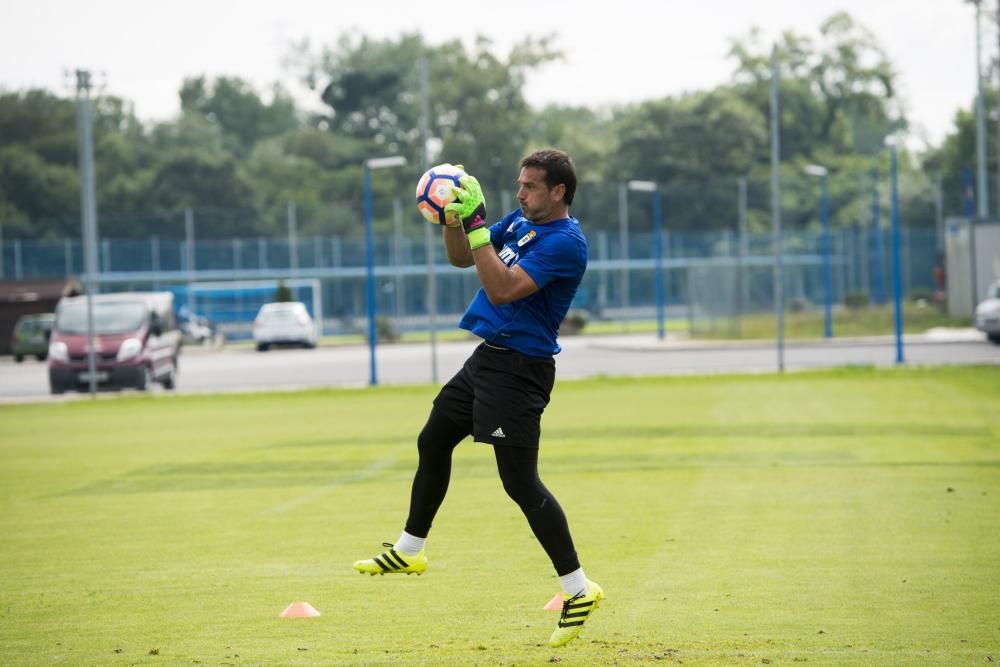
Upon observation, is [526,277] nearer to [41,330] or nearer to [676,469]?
[676,469]

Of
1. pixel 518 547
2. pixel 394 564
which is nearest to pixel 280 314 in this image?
pixel 518 547

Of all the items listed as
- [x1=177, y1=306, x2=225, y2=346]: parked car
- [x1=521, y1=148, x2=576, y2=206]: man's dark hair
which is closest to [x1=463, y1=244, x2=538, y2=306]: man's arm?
[x1=521, y1=148, x2=576, y2=206]: man's dark hair

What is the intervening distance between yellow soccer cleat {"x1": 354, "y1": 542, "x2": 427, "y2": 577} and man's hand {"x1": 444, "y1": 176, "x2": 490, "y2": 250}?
5.38 feet

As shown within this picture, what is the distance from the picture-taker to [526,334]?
676 centimetres

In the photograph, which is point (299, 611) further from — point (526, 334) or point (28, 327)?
point (28, 327)

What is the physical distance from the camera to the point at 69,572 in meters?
9.04

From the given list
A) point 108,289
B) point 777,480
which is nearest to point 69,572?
point 777,480

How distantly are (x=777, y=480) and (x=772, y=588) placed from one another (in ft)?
18.1

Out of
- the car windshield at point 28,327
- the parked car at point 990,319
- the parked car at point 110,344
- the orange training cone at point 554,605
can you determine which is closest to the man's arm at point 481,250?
the orange training cone at point 554,605

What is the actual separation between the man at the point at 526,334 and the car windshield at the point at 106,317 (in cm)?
2533

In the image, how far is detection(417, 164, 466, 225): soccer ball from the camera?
6500mm

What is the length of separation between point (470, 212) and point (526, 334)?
0.63 metres

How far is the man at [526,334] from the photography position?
21.6 feet

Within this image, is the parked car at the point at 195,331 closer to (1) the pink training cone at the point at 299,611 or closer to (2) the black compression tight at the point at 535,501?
(1) the pink training cone at the point at 299,611
